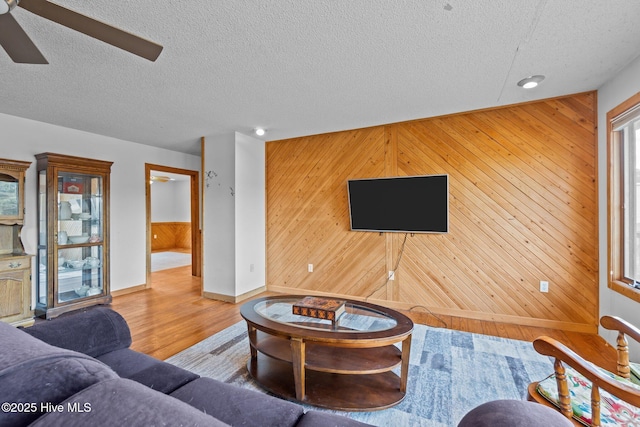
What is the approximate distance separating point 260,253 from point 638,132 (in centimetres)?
433

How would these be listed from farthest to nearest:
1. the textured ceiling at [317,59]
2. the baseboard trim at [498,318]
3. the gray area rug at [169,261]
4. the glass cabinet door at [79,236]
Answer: the gray area rug at [169,261]
the glass cabinet door at [79,236]
the baseboard trim at [498,318]
the textured ceiling at [317,59]

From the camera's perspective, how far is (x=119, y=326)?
1.66 meters

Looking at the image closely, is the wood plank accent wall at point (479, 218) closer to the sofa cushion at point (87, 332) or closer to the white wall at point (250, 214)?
the white wall at point (250, 214)

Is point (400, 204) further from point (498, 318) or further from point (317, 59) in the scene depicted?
point (317, 59)

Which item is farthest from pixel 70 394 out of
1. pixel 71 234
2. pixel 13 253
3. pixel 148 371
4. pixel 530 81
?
pixel 71 234

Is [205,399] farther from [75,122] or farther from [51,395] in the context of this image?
[75,122]

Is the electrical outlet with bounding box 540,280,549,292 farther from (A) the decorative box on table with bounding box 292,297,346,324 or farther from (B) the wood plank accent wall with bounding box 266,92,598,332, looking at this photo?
(A) the decorative box on table with bounding box 292,297,346,324

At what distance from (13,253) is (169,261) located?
413 cm

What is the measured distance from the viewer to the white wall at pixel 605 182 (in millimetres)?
2182

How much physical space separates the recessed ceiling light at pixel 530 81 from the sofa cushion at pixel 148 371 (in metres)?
3.25

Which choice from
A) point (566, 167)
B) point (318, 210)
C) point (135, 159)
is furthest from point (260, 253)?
point (566, 167)

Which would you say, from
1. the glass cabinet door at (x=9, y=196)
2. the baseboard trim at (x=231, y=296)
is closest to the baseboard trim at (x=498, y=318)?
the baseboard trim at (x=231, y=296)

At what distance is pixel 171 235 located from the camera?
9703mm

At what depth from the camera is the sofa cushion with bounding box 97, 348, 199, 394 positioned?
130 cm
